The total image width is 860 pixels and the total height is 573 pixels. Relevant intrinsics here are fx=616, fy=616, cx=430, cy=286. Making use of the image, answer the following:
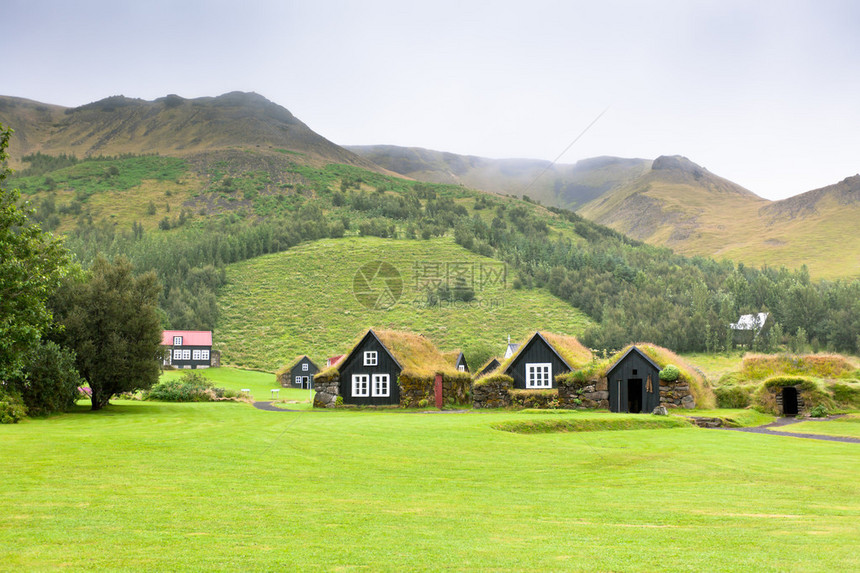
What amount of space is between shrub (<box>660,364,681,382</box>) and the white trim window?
18.1 meters

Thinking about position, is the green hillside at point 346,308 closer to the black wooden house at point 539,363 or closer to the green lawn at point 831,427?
the black wooden house at point 539,363

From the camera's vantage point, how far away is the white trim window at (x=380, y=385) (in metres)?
43.3

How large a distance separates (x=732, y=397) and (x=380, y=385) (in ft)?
78.8

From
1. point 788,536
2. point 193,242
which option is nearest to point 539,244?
point 193,242

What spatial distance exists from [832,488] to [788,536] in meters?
6.13

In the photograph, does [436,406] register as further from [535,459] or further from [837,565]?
[837,565]

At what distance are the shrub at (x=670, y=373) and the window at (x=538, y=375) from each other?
22.9 feet

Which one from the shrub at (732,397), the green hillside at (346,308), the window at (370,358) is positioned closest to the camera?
the shrub at (732,397)

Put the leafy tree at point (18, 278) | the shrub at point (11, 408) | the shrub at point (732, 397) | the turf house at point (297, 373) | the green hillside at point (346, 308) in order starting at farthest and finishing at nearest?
the green hillside at point (346, 308)
the turf house at point (297, 373)
the shrub at point (732, 397)
the shrub at point (11, 408)
the leafy tree at point (18, 278)

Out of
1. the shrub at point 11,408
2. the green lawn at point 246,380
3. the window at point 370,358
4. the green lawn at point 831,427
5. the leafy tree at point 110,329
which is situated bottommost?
the green lawn at point 246,380

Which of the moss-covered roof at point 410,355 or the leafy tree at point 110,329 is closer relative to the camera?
the leafy tree at point 110,329

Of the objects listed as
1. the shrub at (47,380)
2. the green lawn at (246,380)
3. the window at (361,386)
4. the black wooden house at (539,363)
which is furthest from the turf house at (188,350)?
the black wooden house at (539,363)
